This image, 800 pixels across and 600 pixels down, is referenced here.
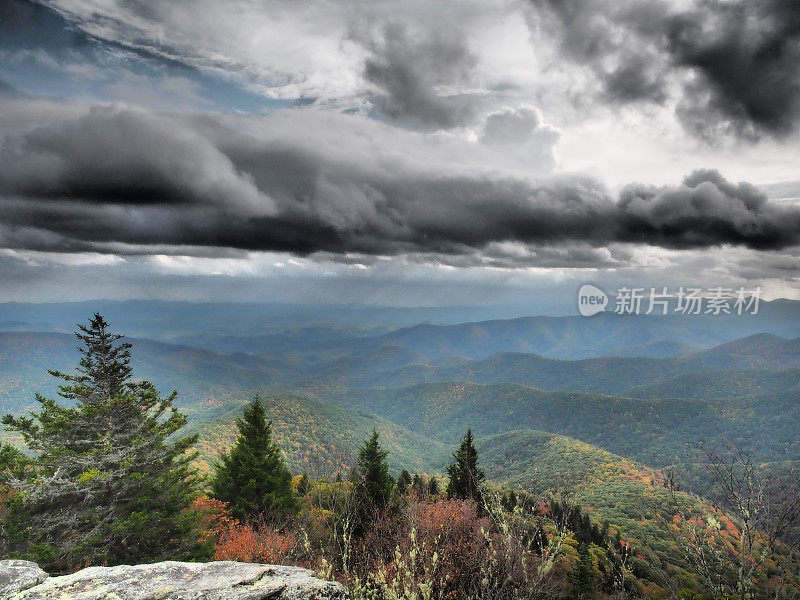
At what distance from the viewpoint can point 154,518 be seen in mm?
21766

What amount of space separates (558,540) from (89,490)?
69.5ft

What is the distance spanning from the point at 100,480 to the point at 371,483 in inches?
650

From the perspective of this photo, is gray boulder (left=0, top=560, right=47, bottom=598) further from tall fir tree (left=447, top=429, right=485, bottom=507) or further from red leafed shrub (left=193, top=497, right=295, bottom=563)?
tall fir tree (left=447, top=429, right=485, bottom=507)

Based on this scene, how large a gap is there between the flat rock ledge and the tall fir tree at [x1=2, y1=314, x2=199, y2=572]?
1314 centimetres

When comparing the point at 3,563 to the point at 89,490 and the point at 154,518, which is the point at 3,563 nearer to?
the point at 89,490

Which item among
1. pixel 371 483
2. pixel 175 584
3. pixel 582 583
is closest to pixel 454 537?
pixel 371 483

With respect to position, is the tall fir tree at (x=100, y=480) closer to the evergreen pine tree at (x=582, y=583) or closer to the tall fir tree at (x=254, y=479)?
the tall fir tree at (x=254, y=479)

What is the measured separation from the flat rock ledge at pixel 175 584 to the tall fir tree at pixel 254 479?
973 inches

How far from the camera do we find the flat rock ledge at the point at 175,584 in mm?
7508

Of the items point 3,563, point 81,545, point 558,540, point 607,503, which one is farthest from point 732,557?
point 607,503

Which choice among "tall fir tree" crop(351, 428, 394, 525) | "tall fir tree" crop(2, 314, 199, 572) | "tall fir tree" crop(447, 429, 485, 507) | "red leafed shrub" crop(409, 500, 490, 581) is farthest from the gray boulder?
"tall fir tree" crop(447, 429, 485, 507)

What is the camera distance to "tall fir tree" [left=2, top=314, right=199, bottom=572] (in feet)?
62.4

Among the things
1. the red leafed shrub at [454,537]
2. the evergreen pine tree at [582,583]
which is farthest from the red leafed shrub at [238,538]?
the evergreen pine tree at [582,583]

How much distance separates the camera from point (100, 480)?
19.6m
